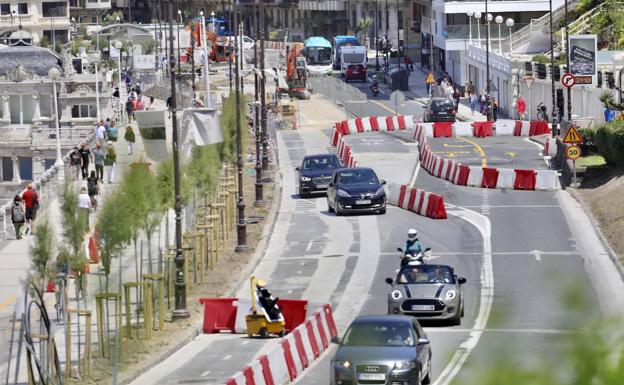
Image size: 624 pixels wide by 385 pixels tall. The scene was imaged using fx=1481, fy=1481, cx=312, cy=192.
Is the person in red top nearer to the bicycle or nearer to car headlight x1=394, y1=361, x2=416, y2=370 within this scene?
car headlight x1=394, y1=361, x2=416, y2=370

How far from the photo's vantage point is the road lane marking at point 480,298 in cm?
2133

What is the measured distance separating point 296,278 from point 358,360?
15.3m

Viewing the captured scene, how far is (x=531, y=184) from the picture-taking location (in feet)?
165

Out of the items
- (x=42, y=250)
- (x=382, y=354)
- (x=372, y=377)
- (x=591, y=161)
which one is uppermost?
(x=42, y=250)

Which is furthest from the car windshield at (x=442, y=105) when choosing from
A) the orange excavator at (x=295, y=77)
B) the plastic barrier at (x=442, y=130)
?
the orange excavator at (x=295, y=77)

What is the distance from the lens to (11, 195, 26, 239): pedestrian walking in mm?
42688

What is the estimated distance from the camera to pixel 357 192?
→ 4553 cm

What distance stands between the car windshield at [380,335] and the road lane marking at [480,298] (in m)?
0.75

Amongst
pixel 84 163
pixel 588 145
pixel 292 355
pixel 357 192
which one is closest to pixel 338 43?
pixel 84 163

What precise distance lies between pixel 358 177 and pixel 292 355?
77.6 feet

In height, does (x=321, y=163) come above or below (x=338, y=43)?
below

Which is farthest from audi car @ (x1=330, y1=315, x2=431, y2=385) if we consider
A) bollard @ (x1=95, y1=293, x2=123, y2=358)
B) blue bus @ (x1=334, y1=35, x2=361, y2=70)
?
blue bus @ (x1=334, y1=35, x2=361, y2=70)

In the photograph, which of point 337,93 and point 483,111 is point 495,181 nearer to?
point 483,111

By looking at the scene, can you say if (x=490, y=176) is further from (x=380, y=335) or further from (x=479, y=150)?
(x=380, y=335)
